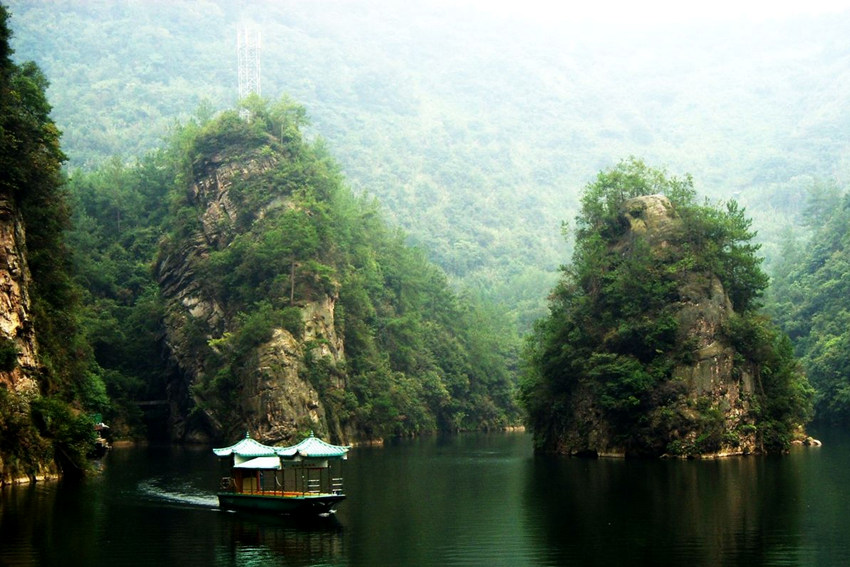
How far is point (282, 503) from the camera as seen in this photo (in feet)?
141

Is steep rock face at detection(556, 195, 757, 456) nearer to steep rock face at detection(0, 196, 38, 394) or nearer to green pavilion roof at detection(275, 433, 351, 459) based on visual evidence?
green pavilion roof at detection(275, 433, 351, 459)

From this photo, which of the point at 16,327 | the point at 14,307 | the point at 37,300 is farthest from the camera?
the point at 37,300

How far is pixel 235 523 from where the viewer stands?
41344mm

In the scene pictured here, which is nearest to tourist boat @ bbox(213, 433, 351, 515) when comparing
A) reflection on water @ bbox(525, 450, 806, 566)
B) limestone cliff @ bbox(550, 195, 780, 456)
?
reflection on water @ bbox(525, 450, 806, 566)

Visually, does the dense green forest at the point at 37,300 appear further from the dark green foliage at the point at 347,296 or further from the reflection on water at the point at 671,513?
the dark green foliage at the point at 347,296

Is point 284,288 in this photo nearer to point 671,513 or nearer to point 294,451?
point 294,451

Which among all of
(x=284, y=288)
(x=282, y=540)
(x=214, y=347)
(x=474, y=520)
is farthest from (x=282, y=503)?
(x=284, y=288)

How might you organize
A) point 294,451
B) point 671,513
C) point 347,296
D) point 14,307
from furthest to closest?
point 347,296
point 14,307
point 294,451
point 671,513

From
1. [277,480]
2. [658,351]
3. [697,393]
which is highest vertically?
[658,351]

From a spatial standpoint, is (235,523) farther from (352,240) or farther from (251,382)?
(352,240)

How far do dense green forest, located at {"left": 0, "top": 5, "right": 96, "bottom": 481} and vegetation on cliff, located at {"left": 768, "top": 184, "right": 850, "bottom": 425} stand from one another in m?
71.2

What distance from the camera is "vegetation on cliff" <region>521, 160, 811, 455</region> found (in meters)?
71.6

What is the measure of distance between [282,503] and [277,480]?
7.27ft

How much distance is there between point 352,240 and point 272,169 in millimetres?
17750
